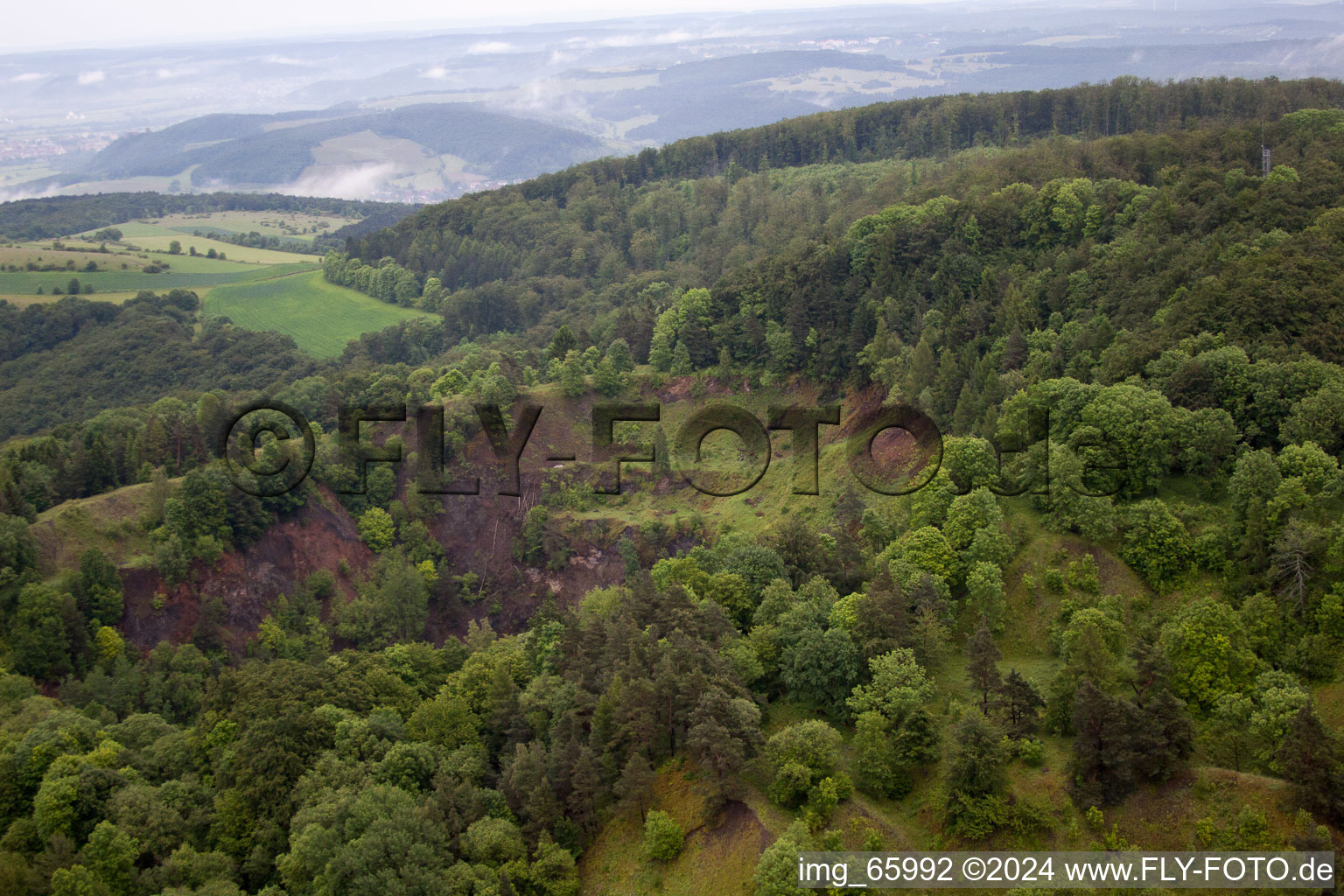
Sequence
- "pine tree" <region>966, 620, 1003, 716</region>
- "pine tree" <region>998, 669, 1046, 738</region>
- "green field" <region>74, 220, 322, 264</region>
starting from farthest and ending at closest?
1. "green field" <region>74, 220, 322, 264</region>
2. "pine tree" <region>966, 620, 1003, 716</region>
3. "pine tree" <region>998, 669, 1046, 738</region>

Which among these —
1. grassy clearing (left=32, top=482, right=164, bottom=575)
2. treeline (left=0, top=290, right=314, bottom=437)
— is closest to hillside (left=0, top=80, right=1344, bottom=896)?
grassy clearing (left=32, top=482, right=164, bottom=575)

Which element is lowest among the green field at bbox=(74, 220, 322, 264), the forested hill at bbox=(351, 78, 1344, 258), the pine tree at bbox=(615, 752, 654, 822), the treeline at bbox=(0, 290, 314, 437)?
the pine tree at bbox=(615, 752, 654, 822)

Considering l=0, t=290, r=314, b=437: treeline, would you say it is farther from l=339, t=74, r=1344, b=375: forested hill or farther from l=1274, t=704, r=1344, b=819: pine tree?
l=1274, t=704, r=1344, b=819: pine tree

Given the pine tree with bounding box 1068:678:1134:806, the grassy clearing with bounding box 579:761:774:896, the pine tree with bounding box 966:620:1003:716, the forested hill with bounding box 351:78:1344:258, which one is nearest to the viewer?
the pine tree with bounding box 1068:678:1134:806

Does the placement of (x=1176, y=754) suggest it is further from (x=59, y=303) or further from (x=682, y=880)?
(x=59, y=303)

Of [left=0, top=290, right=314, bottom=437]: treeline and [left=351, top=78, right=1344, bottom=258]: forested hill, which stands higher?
[left=351, top=78, right=1344, bottom=258]: forested hill

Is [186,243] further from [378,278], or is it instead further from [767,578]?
[767,578]
